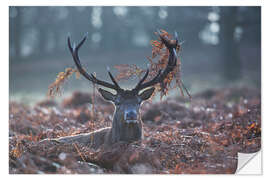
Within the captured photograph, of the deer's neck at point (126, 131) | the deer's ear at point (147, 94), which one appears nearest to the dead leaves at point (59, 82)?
the deer's neck at point (126, 131)

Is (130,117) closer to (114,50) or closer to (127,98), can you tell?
(127,98)

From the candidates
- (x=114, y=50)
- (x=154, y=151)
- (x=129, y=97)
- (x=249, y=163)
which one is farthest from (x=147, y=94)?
(x=114, y=50)

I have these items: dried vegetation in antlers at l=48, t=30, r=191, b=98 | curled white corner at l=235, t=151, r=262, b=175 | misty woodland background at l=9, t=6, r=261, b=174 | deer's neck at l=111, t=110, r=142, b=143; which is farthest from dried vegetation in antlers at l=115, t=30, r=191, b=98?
curled white corner at l=235, t=151, r=262, b=175

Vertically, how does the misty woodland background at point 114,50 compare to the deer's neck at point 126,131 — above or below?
above

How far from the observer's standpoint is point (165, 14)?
9.48 meters

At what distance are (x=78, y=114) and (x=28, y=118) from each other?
1.31m

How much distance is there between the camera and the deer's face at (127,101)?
5006 millimetres

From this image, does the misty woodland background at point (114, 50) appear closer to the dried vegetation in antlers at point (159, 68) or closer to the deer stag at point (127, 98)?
the dried vegetation in antlers at point (159, 68)

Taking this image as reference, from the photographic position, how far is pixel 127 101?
5.22 meters

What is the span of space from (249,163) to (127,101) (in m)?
2.21

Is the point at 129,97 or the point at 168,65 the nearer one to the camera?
the point at 129,97

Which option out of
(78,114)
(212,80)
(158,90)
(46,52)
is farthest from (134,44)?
(158,90)

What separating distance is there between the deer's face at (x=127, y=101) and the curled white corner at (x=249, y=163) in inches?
69.9
